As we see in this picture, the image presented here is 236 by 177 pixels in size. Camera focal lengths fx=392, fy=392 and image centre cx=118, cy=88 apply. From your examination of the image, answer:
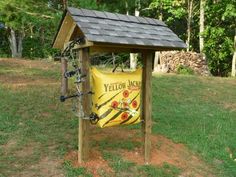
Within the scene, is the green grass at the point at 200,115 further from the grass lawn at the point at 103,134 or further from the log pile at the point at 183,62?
the log pile at the point at 183,62

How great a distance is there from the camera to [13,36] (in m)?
22.2

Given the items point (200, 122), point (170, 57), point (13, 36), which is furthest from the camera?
point (13, 36)

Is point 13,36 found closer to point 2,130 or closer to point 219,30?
point 219,30

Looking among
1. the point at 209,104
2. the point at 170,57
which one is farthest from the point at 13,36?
the point at 209,104

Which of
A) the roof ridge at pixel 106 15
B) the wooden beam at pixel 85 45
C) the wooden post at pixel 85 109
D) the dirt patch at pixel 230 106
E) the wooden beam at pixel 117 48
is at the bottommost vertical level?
the dirt patch at pixel 230 106

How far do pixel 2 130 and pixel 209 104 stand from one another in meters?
6.04

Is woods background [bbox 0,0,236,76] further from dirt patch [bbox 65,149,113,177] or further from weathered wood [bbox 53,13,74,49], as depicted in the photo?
dirt patch [bbox 65,149,113,177]

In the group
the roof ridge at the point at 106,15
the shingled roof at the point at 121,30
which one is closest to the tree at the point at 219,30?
the roof ridge at the point at 106,15

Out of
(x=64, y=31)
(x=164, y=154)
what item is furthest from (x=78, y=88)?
(x=164, y=154)

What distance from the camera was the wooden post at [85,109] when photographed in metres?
5.41

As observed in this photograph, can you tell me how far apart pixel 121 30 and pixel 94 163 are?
193 cm

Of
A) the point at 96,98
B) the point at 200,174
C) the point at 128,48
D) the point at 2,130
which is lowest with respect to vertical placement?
the point at 200,174

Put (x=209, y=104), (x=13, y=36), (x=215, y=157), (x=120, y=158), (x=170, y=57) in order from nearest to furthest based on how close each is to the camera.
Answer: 1. (x=120, y=158)
2. (x=215, y=157)
3. (x=209, y=104)
4. (x=170, y=57)
5. (x=13, y=36)

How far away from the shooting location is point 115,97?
5.55m
